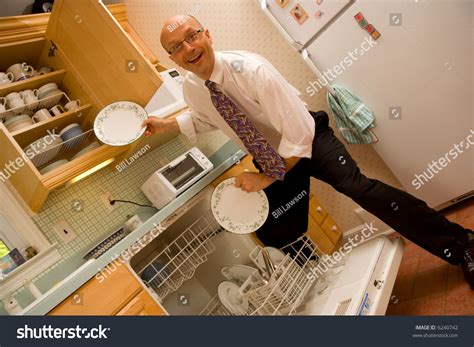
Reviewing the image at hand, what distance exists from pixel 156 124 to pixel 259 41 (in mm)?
900

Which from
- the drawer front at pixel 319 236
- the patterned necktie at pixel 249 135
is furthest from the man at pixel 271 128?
the drawer front at pixel 319 236

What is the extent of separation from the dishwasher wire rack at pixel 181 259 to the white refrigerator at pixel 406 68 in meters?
0.95

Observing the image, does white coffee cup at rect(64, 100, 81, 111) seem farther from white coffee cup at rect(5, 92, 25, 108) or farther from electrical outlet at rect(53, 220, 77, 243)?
electrical outlet at rect(53, 220, 77, 243)

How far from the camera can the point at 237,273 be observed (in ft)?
5.97

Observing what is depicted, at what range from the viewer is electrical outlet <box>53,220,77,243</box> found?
170cm

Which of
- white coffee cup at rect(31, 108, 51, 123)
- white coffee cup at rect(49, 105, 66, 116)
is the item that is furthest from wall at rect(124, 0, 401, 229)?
white coffee cup at rect(31, 108, 51, 123)

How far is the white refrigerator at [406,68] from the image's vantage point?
5.63ft

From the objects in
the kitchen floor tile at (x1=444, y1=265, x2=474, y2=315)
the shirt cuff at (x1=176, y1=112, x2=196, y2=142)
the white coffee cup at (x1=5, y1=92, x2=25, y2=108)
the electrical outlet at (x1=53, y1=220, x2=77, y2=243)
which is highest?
the white coffee cup at (x1=5, y1=92, x2=25, y2=108)

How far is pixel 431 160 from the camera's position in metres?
2.03

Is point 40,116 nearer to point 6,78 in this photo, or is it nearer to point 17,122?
A: point 17,122

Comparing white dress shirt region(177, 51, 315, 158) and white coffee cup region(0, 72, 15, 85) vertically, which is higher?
white coffee cup region(0, 72, 15, 85)

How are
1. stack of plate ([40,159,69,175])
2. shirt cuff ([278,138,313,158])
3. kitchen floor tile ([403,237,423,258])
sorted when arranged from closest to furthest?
1. shirt cuff ([278,138,313,158])
2. stack of plate ([40,159,69,175])
3. kitchen floor tile ([403,237,423,258])

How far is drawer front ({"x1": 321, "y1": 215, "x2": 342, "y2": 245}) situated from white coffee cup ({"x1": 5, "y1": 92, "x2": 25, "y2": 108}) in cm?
162
